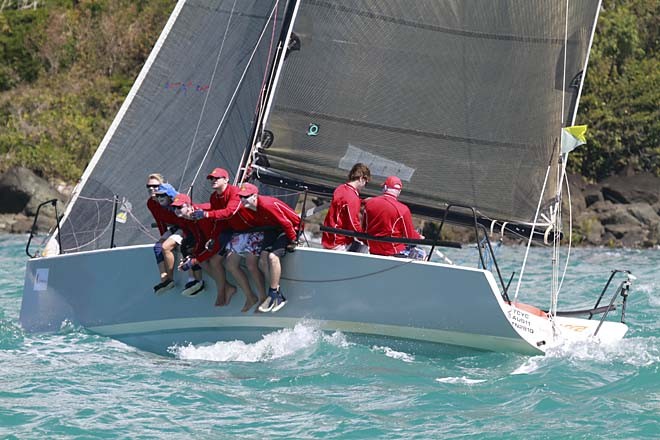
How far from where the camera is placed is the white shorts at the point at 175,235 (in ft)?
30.0

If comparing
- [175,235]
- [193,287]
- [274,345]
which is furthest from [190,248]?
[274,345]

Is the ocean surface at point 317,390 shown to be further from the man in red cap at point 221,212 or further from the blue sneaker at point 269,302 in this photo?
the man in red cap at point 221,212

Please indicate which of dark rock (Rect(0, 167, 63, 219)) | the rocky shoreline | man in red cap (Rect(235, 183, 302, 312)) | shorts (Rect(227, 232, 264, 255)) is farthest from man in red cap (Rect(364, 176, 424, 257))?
dark rock (Rect(0, 167, 63, 219))

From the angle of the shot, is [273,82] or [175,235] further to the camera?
[273,82]

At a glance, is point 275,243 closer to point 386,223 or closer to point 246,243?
point 246,243

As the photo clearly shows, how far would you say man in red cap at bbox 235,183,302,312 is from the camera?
28.3ft

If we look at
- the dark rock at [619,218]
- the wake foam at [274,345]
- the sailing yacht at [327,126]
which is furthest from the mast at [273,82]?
the dark rock at [619,218]

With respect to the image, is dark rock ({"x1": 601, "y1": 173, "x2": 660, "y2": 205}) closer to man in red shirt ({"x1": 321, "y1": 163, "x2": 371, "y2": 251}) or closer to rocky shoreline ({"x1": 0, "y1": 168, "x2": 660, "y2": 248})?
rocky shoreline ({"x1": 0, "y1": 168, "x2": 660, "y2": 248})

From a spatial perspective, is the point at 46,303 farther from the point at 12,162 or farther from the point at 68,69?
the point at 68,69

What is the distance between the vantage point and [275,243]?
8695 mm

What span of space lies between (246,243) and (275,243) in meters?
0.28

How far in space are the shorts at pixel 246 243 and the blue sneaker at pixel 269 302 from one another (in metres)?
0.33

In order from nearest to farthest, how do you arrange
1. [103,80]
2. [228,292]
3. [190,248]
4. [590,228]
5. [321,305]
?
[321,305] < [228,292] < [190,248] < [590,228] < [103,80]

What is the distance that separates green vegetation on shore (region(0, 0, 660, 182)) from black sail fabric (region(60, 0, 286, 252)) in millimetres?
21140
